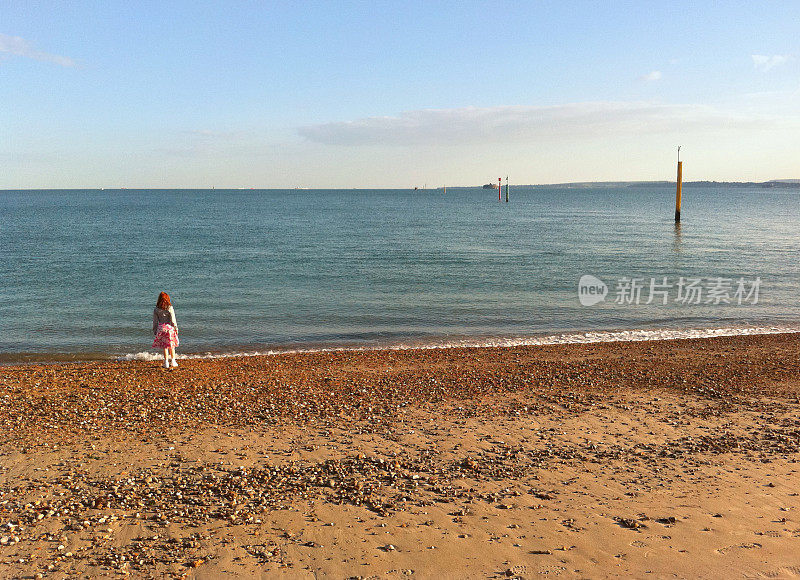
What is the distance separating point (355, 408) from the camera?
11102 millimetres

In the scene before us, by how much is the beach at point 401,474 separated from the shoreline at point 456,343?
3348 millimetres

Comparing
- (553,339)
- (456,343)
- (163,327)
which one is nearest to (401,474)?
(163,327)

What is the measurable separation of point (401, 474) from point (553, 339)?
41.2ft

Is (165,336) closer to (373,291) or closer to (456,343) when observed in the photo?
(456,343)

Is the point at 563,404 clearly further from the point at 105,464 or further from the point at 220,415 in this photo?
the point at 105,464

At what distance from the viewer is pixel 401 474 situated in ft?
26.6

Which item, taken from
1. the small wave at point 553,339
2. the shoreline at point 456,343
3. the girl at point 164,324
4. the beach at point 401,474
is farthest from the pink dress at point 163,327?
the small wave at point 553,339

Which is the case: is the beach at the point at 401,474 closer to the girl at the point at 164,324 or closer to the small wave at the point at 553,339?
the girl at the point at 164,324

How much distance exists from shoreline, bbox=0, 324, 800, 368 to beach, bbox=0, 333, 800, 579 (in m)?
3.35

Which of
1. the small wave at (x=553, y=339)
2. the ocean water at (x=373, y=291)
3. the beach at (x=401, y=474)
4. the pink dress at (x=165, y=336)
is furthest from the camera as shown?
the ocean water at (x=373, y=291)

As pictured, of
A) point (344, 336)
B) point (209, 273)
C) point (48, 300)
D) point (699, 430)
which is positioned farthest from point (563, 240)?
point (699, 430)

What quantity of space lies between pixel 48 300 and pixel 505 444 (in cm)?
2307

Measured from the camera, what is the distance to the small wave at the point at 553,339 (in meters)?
17.9

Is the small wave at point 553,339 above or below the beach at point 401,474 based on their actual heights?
below
